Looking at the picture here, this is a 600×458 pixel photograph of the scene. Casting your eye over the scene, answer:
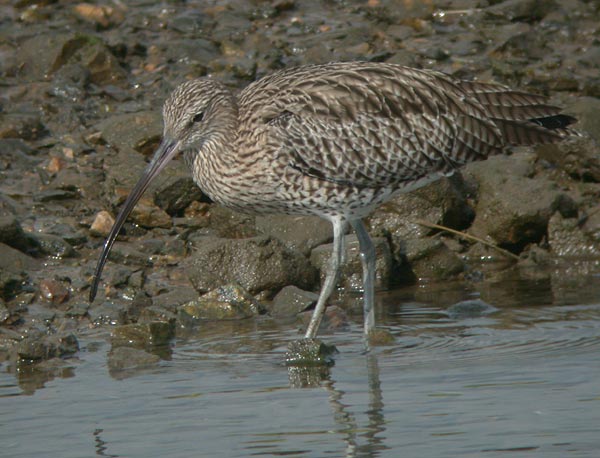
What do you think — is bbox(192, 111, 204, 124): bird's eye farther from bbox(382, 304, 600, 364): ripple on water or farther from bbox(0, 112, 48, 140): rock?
bbox(0, 112, 48, 140): rock

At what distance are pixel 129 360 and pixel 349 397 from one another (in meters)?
1.82

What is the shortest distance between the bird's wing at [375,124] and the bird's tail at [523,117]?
0.08 meters

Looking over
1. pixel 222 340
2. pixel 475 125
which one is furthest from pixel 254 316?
pixel 475 125

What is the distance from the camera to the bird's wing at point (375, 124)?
10.5 metres

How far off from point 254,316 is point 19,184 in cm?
403

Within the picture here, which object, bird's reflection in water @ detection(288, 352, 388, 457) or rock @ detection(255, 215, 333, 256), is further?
rock @ detection(255, 215, 333, 256)

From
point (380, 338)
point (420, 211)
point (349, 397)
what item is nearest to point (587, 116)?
point (420, 211)

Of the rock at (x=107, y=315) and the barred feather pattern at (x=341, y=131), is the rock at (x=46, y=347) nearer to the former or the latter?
the rock at (x=107, y=315)

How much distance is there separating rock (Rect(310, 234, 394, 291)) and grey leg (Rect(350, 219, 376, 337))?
0.89m

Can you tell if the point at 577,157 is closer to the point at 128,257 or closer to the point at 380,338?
the point at 380,338

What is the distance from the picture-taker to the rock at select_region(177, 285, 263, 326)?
11.1 m

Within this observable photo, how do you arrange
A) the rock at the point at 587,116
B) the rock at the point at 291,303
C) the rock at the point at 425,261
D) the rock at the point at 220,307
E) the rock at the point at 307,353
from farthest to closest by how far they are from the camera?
the rock at the point at 587,116
the rock at the point at 425,261
the rock at the point at 291,303
the rock at the point at 220,307
the rock at the point at 307,353

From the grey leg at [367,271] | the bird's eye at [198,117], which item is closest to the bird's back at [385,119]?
the bird's eye at [198,117]

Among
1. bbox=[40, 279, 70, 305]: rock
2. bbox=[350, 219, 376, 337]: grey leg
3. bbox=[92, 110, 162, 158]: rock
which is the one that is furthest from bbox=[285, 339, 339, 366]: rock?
bbox=[92, 110, 162, 158]: rock
